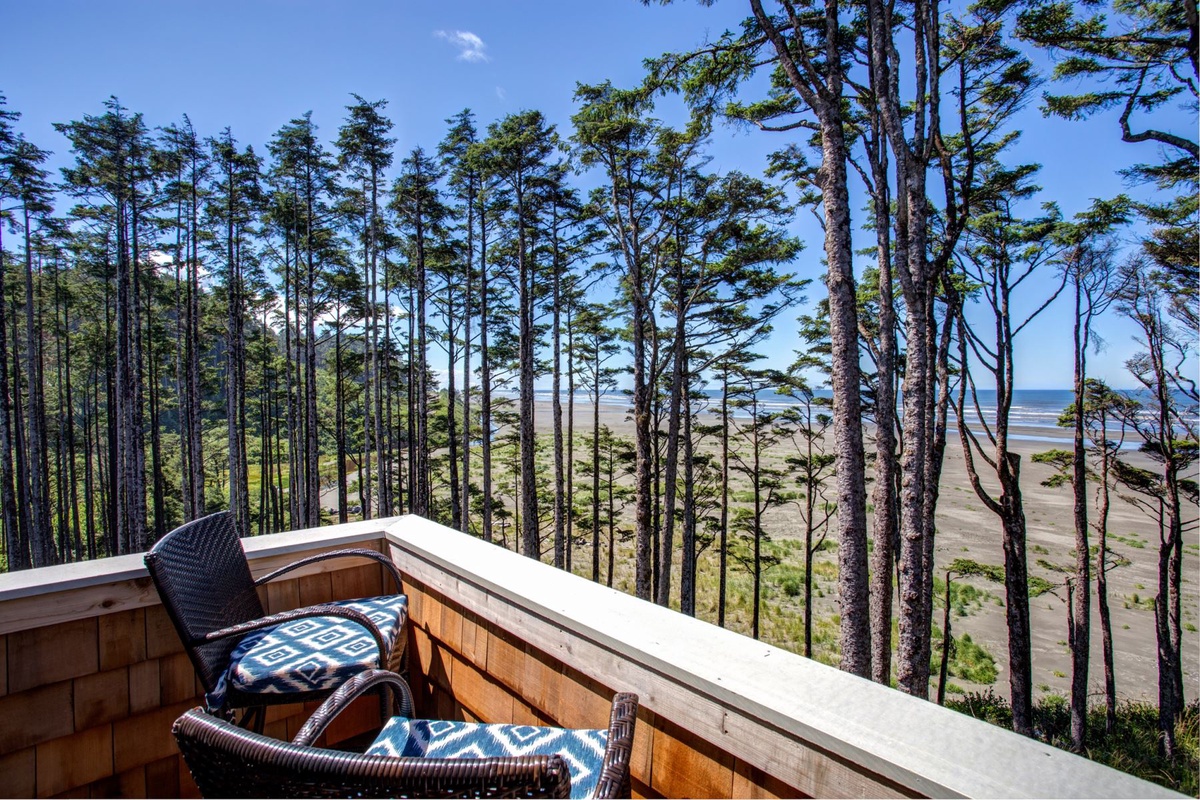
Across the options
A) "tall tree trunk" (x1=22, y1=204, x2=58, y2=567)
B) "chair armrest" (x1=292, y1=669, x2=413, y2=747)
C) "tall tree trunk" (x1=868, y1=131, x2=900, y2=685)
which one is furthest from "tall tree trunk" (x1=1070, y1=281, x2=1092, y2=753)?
"tall tree trunk" (x1=22, y1=204, x2=58, y2=567)

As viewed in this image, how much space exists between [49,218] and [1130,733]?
25866mm

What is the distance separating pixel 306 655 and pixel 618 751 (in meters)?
1.05

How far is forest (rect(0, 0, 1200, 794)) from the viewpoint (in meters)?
6.01

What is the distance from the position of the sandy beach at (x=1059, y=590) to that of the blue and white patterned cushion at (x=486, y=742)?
45.1 feet

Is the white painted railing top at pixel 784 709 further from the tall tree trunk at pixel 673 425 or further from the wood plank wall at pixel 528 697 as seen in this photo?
the tall tree trunk at pixel 673 425

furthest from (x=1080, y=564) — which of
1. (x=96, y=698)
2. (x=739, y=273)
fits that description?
(x=96, y=698)

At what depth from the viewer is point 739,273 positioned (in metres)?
10.4

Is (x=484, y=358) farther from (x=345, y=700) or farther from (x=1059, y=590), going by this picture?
(x=1059, y=590)

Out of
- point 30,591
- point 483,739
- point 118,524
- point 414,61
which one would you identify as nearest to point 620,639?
point 483,739

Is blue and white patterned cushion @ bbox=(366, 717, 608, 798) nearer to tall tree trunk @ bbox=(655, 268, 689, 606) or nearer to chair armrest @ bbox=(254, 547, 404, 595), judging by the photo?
chair armrest @ bbox=(254, 547, 404, 595)

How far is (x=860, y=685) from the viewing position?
2.72ft

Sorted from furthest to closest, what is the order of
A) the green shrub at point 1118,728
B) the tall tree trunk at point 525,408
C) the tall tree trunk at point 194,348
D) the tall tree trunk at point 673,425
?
the tall tree trunk at point 194,348 → the tall tree trunk at point 525,408 → the tall tree trunk at point 673,425 → the green shrub at point 1118,728

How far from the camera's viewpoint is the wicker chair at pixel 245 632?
1250 millimetres

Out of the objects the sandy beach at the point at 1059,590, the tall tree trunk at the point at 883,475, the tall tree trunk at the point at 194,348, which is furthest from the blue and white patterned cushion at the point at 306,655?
the tall tree trunk at the point at 194,348
